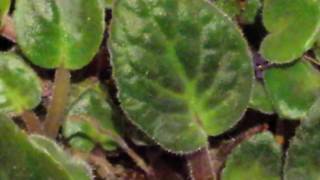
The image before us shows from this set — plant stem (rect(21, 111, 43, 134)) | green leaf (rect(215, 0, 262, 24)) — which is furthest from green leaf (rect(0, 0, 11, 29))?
green leaf (rect(215, 0, 262, 24))

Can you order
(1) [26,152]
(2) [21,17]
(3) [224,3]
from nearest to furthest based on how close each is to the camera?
(1) [26,152] → (2) [21,17] → (3) [224,3]

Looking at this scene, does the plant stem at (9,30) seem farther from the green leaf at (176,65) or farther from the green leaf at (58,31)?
the green leaf at (176,65)

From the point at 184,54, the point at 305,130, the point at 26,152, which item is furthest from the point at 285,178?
the point at 26,152

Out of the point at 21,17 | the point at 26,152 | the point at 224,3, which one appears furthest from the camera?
the point at 224,3

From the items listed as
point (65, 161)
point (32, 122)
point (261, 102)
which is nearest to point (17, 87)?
point (32, 122)

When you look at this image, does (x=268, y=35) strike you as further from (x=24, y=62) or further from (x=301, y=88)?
(x=24, y=62)

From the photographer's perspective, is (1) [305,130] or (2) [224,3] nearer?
(1) [305,130]

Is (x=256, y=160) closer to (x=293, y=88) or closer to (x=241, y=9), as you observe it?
(x=293, y=88)
